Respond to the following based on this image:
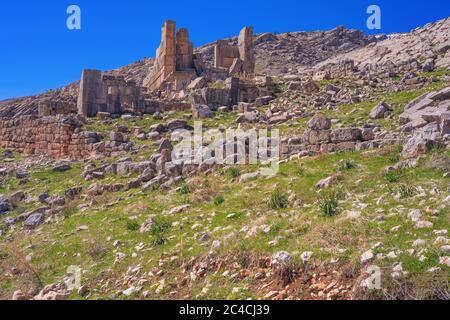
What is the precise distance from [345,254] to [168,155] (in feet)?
26.1

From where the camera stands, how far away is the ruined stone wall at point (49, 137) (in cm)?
1800

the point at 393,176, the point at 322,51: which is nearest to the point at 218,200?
the point at 393,176

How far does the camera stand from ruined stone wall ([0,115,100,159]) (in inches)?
709

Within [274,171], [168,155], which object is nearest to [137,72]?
[168,155]

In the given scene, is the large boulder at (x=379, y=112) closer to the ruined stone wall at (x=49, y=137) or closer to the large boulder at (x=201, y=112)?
the large boulder at (x=201, y=112)

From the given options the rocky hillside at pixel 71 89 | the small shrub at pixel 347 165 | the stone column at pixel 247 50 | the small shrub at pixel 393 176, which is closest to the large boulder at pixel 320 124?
the small shrub at pixel 347 165

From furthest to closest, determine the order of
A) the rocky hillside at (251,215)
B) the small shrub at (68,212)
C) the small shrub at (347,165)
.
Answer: the small shrub at (68,212) → the small shrub at (347,165) → the rocky hillside at (251,215)

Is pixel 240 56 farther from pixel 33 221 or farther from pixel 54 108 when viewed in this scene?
pixel 33 221

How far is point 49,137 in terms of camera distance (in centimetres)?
1923

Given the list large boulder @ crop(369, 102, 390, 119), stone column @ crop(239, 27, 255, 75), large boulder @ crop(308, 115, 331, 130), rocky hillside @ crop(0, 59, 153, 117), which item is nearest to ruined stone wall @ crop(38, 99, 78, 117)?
rocky hillside @ crop(0, 59, 153, 117)

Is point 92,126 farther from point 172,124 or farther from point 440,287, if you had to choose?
point 440,287

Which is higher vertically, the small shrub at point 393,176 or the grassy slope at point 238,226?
the small shrub at point 393,176

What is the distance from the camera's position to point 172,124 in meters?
18.0

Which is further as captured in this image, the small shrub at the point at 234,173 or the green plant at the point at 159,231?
the small shrub at the point at 234,173
